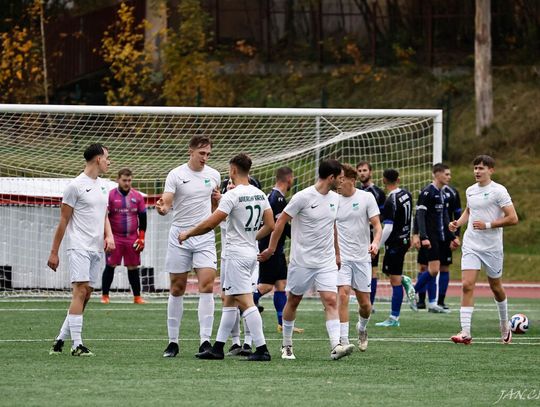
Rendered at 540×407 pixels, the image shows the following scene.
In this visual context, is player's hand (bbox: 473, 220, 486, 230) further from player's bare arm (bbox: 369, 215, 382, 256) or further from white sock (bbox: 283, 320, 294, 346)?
white sock (bbox: 283, 320, 294, 346)

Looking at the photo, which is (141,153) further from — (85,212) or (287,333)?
(287,333)

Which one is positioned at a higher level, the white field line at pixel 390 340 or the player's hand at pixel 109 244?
the player's hand at pixel 109 244

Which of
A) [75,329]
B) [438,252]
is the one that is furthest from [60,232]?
[438,252]

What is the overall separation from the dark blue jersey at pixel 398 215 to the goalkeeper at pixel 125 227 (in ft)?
13.8

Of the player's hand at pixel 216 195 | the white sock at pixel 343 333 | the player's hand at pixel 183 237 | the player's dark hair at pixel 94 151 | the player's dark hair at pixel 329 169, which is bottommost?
the white sock at pixel 343 333

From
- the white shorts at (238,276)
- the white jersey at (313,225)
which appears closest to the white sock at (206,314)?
the white shorts at (238,276)

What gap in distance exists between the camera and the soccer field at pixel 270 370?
9805 mm

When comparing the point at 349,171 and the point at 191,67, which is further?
the point at 191,67

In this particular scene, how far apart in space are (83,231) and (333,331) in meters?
2.66

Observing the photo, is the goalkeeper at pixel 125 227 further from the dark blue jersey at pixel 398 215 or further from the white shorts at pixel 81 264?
the white shorts at pixel 81 264

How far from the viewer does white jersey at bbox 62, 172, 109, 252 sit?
41.7ft

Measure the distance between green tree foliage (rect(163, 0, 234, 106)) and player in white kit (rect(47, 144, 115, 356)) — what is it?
20496mm

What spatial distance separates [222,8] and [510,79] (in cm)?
899

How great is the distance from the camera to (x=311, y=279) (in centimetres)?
1276
